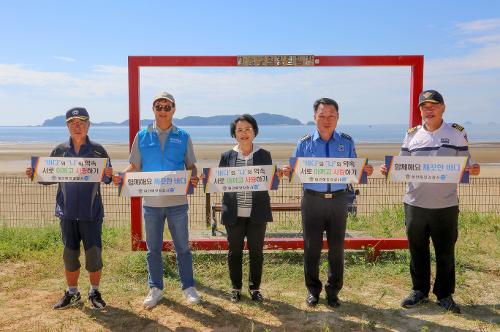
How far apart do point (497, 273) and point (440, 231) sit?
1.79 m

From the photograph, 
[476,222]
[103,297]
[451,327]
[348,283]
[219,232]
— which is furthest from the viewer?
[476,222]

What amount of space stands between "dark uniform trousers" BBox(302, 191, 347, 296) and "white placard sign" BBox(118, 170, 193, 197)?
3.79ft

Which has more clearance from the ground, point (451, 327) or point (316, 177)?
point (316, 177)

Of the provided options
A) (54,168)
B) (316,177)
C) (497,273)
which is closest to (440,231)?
(316,177)

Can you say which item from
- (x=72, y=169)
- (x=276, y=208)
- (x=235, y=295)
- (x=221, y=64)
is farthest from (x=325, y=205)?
(x=276, y=208)

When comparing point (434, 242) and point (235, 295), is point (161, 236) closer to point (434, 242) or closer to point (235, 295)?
point (235, 295)

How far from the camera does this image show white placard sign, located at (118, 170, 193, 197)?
14.1ft

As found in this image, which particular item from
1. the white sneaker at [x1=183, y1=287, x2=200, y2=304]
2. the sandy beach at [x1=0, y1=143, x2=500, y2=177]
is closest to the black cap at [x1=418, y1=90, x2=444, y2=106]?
the white sneaker at [x1=183, y1=287, x2=200, y2=304]

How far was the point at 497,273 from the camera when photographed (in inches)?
214

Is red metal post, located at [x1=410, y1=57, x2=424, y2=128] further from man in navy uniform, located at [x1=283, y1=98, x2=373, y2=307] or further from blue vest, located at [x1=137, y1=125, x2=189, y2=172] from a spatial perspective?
blue vest, located at [x1=137, y1=125, x2=189, y2=172]

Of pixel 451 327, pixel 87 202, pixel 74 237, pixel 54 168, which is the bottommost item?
pixel 451 327

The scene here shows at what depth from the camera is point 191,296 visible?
14.9 ft

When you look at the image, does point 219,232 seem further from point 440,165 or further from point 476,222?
point 476,222

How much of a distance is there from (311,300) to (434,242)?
1.31 metres
